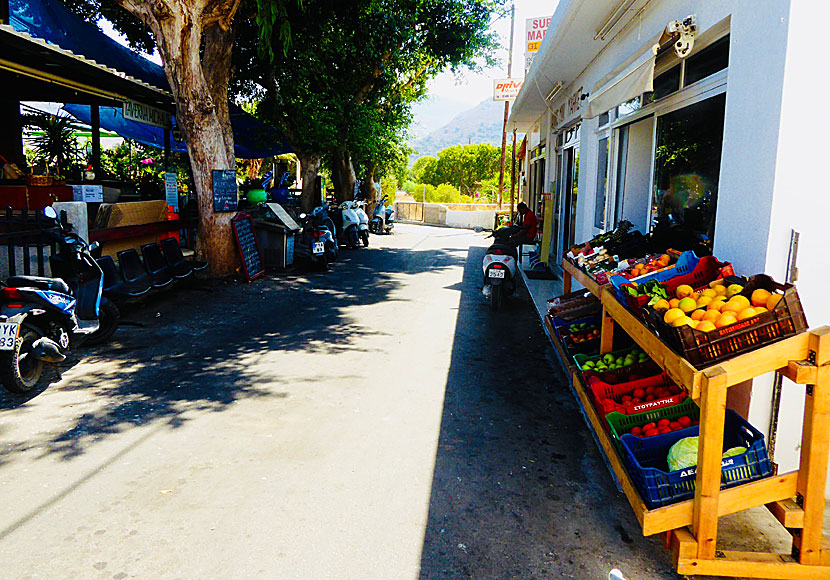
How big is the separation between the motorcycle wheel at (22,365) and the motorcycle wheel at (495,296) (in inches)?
222

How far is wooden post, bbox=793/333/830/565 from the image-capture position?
2695mm

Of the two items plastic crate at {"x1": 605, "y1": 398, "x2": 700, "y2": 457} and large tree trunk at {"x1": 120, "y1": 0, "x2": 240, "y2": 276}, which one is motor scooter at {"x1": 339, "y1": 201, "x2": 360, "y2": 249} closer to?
large tree trunk at {"x1": 120, "y1": 0, "x2": 240, "y2": 276}

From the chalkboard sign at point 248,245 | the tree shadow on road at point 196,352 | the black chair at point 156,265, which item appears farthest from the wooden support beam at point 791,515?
the chalkboard sign at point 248,245

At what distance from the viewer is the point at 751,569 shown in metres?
2.85

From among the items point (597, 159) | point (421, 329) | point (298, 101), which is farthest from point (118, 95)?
point (597, 159)

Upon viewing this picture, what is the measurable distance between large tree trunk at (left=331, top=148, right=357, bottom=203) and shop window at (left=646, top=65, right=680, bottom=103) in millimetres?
15787

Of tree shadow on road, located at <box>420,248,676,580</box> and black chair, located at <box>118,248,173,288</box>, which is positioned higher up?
black chair, located at <box>118,248,173,288</box>

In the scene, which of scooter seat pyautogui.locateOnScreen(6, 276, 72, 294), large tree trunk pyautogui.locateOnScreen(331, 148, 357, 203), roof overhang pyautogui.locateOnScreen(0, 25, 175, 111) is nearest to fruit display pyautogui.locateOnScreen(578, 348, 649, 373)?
scooter seat pyautogui.locateOnScreen(6, 276, 72, 294)

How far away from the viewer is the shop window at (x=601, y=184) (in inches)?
350

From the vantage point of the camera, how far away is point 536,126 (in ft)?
64.1

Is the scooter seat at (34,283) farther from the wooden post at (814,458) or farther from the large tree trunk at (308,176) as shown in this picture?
the large tree trunk at (308,176)

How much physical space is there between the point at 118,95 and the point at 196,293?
5.00 meters

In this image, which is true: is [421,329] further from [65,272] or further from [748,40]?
[748,40]

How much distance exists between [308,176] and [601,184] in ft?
36.4
